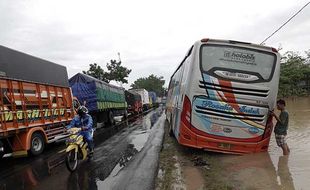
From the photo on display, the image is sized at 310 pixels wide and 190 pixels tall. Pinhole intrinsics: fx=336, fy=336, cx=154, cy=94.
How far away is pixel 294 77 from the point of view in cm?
3597

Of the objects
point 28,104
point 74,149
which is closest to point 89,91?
point 28,104

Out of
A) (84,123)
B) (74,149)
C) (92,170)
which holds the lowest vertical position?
(92,170)

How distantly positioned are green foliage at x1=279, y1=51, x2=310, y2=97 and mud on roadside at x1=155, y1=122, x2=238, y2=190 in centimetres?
2826

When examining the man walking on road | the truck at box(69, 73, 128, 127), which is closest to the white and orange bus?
the man walking on road

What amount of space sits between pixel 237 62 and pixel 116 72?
5307 centimetres

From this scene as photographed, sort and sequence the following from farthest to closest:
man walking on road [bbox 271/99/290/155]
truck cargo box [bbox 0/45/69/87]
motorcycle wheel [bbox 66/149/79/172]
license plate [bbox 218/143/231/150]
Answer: truck cargo box [bbox 0/45/69/87], license plate [bbox 218/143/231/150], man walking on road [bbox 271/99/290/155], motorcycle wheel [bbox 66/149/79/172]

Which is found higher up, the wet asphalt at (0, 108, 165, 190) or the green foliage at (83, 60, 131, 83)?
the green foliage at (83, 60, 131, 83)

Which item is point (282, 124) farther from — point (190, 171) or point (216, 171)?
point (190, 171)

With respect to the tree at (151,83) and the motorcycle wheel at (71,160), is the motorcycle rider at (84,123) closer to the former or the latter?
the motorcycle wheel at (71,160)

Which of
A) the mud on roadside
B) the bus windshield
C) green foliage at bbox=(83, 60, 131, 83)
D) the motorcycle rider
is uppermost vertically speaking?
green foliage at bbox=(83, 60, 131, 83)

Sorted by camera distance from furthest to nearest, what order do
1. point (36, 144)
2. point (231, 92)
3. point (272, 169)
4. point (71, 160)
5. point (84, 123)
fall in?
point (36, 144)
point (84, 123)
point (231, 92)
point (71, 160)
point (272, 169)

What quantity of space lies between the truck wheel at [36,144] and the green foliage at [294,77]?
2913cm

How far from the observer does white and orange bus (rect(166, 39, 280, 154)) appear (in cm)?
848

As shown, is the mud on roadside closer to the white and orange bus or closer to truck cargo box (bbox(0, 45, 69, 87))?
the white and orange bus
